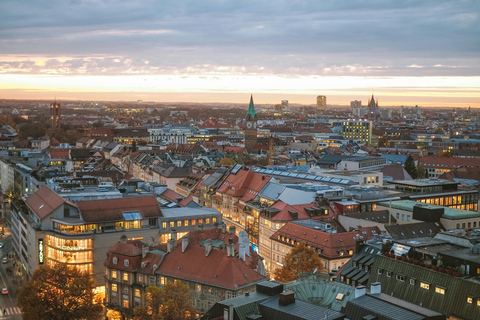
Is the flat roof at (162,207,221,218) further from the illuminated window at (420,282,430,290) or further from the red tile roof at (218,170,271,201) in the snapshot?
the illuminated window at (420,282,430,290)

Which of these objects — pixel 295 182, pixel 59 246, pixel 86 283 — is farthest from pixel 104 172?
pixel 86 283

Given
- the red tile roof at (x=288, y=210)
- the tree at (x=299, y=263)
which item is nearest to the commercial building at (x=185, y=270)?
the tree at (x=299, y=263)

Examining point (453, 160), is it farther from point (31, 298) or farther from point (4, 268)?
point (31, 298)

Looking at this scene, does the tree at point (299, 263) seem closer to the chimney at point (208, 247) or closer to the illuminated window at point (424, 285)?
the chimney at point (208, 247)

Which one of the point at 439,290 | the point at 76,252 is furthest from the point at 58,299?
the point at 439,290

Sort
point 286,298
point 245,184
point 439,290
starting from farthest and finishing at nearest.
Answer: point 245,184
point 439,290
point 286,298

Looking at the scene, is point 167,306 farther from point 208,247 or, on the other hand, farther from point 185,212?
point 185,212

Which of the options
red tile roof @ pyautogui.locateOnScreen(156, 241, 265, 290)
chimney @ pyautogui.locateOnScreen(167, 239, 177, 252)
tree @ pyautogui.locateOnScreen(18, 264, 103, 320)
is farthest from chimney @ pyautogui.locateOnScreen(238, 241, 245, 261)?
tree @ pyautogui.locateOnScreen(18, 264, 103, 320)
